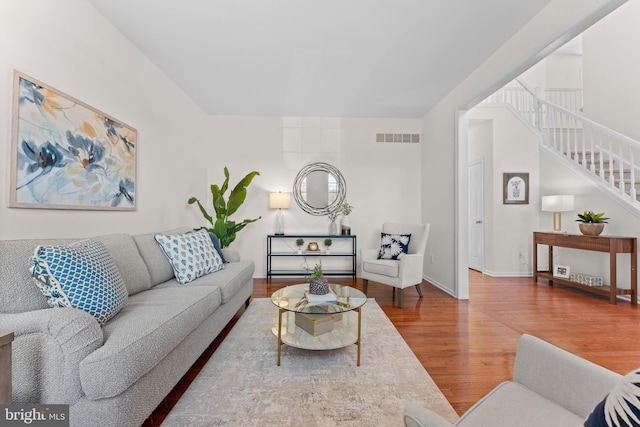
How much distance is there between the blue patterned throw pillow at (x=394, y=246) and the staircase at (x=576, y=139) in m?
2.55

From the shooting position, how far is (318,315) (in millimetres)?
2123

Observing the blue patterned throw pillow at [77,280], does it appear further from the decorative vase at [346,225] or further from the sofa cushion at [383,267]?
the decorative vase at [346,225]

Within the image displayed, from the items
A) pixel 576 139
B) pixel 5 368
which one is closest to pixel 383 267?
pixel 5 368

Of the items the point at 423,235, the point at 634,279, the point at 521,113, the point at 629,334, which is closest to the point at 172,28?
the point at 423,235

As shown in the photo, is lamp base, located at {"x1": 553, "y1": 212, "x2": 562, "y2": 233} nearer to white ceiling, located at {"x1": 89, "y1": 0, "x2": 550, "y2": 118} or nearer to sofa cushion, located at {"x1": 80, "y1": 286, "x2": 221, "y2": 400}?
white ceiling, located at {"x1": 89, "y1": 0, "x2": 550, "y2": 118}

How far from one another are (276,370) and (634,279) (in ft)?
14.0

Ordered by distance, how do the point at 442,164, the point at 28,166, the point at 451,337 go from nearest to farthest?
the point at 28,166 → the point at 451,337 → the point at 442,164

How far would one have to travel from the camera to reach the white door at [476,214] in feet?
17.0

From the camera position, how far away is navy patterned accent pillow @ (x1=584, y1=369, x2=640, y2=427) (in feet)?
0.87

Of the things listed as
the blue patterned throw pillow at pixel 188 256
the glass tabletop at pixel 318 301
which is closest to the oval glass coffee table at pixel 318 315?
the glass tabletop at pixel 318 301

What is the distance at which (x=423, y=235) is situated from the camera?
3.56 meters

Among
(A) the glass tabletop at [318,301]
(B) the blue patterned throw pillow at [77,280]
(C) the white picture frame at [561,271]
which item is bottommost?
(C) the white picture frame at [561,271]

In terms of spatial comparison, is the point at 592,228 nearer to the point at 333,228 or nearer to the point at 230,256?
the point at 333,228

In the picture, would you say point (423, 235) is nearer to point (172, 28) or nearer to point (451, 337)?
point (451, 337)
